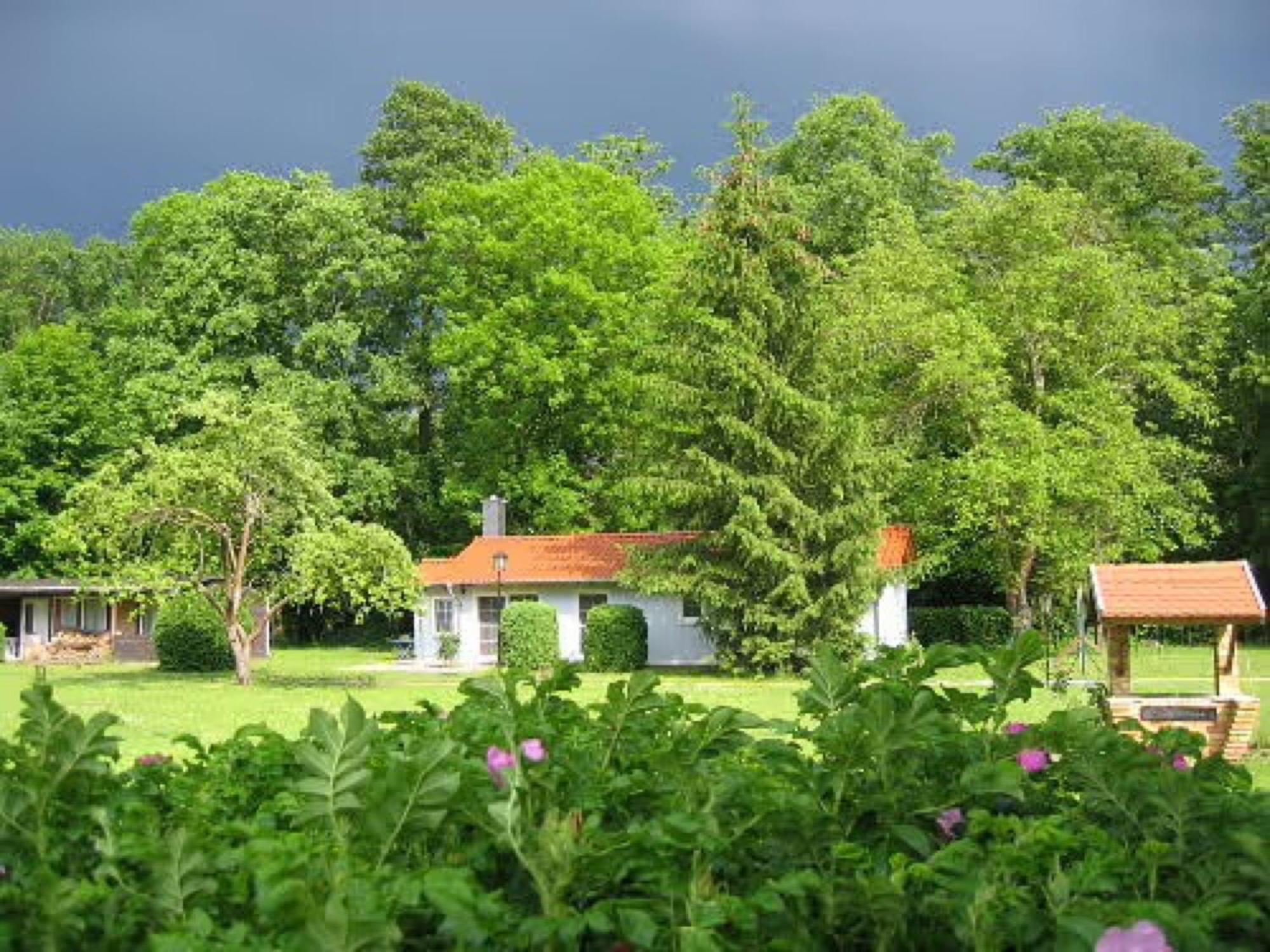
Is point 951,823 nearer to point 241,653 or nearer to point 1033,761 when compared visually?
point 1033,761

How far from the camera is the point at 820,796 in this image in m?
2.73

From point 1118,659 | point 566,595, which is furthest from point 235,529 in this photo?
point 1118,659

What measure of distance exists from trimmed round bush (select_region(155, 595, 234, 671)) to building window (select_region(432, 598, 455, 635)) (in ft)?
17.9

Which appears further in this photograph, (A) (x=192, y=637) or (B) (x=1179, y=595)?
(A) (x=192, y=637)

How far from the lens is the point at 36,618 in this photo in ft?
150

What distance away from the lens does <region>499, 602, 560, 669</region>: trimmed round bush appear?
3192 cm

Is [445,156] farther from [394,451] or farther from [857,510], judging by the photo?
[857,510]

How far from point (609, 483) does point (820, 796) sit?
3991 cm

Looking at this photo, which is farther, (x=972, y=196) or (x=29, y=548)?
(x=29, y=548)

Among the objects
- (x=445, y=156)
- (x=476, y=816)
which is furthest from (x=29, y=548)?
(x=476, y=816)

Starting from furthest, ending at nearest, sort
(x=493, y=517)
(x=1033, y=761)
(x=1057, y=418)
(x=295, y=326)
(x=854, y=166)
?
(x=854, y=166) → (x=295, y=326) → (x=493, y=517) → (x=1057, y=418) → (x=1033, y=761)

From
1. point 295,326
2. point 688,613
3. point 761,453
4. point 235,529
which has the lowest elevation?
point 688,613

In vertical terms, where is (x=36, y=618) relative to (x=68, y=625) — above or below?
above

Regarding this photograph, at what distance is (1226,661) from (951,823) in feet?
44.4
